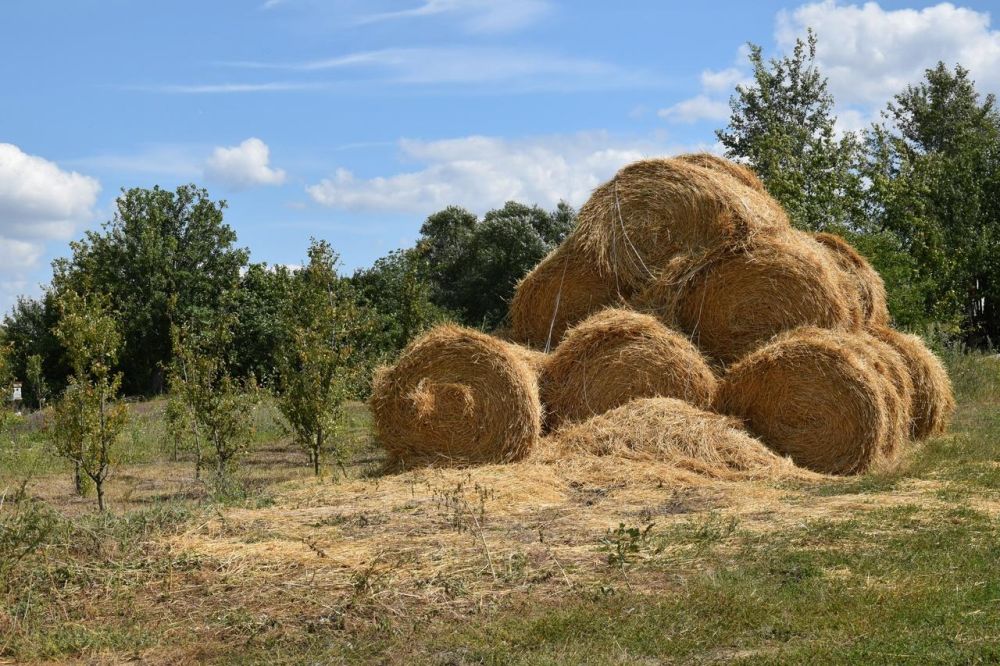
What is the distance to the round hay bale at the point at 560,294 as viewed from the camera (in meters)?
13.5

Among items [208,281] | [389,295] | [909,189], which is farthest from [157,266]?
[909,189]

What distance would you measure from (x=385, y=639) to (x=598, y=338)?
6752mm

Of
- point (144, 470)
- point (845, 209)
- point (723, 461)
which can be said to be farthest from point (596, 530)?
point (845, 209)

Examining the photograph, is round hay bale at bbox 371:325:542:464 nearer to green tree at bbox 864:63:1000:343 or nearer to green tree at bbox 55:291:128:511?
green tree at bbox 55:291:128:511

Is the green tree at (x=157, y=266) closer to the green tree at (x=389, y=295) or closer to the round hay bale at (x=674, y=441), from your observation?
the green tree at (x=389, y=295)

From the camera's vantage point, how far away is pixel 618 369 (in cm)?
1184

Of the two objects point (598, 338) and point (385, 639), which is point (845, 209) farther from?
point (385, 639)

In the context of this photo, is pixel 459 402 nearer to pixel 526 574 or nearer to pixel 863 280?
pixel 526 574

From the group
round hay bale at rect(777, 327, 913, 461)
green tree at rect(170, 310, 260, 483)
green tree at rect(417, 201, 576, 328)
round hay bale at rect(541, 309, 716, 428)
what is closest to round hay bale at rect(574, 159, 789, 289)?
→ round hay bale at rect(541, 309, 716, 428)

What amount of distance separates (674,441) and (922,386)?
415 centimetres

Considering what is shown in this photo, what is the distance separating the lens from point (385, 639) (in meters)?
5.58

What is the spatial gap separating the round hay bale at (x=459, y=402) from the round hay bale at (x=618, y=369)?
529 mm

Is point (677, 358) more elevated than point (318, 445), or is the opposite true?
point (677, 358)

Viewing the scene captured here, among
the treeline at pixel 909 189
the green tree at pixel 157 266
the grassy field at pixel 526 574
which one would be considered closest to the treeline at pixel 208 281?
the green tree at pixel 157 266
